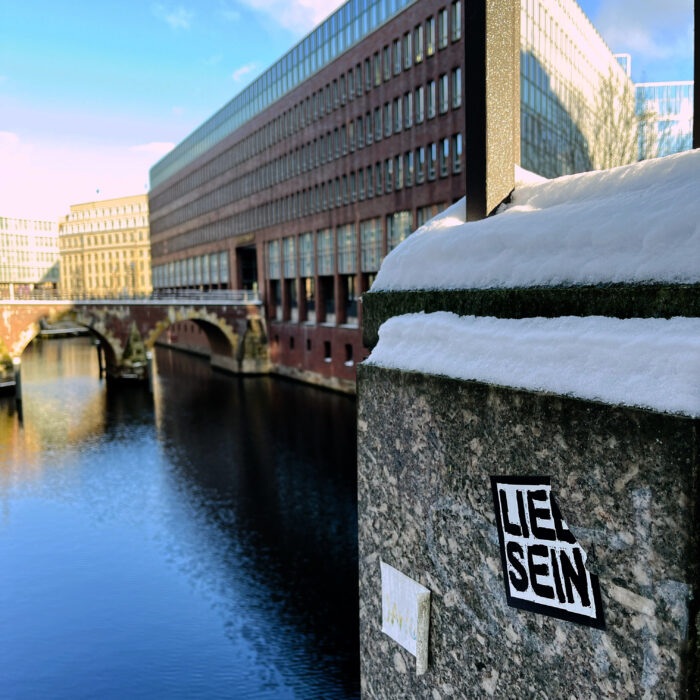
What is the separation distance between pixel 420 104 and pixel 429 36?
3000 mm

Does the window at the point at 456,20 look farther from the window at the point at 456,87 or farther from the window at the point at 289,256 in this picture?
the window at the point at 289,256

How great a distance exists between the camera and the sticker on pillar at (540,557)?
8.57 feet

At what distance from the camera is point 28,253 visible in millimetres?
119812

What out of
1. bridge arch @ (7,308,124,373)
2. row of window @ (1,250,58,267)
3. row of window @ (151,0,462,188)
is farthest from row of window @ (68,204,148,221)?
bridge arch @ (7,308,124,373)

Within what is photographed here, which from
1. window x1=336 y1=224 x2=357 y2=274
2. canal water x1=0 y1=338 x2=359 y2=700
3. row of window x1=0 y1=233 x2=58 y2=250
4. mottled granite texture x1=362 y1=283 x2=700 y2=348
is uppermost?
row of window x1=0 y1=233 x2=58 y2=250

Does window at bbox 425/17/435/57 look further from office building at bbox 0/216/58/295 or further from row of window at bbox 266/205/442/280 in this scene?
office building at bbox 0/216/58/295

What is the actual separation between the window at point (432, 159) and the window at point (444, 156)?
0.46 m

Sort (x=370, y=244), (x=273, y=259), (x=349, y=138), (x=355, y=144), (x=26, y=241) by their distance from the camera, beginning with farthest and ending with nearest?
(x=26, y=241) → (x=273, y=259) → (x=349, y=138) → (x=355, y=144) → (x=370, y=244)

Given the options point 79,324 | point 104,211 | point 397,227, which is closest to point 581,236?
point 397,227

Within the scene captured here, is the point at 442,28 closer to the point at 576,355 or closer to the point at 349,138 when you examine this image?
the point at 349,138

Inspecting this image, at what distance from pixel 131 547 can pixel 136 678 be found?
5.59 meters

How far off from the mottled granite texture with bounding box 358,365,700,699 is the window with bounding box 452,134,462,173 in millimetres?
26488

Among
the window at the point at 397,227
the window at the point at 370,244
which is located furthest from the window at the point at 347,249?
the window at the point at 397,227

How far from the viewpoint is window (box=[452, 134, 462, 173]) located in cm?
2873
